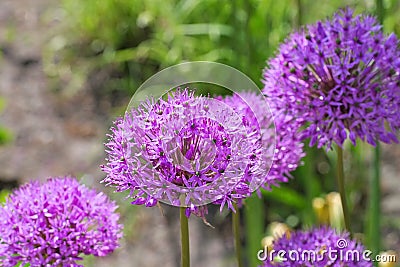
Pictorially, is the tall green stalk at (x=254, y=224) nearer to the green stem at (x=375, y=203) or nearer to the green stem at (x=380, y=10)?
the green stem at (x=375, y=203)

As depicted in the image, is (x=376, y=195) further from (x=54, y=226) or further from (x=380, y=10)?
(x=54, y=226)

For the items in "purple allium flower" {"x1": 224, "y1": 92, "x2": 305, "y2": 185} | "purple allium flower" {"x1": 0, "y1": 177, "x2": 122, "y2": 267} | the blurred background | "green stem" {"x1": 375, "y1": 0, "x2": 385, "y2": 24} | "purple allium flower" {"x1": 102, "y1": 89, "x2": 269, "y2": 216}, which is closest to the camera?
"purple allium flower" {"x1": 102, "y1": 89, "x2": 269, "y2": 216}

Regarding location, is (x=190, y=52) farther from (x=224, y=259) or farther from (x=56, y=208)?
(x=56, y=208)

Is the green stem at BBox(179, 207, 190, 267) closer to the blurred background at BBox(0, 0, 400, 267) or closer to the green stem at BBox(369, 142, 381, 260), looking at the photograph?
the green stem at BBox(369, 142, 381, 260)

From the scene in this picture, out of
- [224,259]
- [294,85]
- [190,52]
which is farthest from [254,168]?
[190,52]

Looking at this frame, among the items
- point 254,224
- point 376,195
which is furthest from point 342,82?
point 254,224

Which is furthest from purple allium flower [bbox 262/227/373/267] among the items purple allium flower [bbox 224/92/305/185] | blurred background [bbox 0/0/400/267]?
blurred background [bbox 0/0/400/267]

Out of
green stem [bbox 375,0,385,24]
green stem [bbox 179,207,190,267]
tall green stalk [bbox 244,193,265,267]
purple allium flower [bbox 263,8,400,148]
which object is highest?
green stem [bbox 375,0,385,24]
